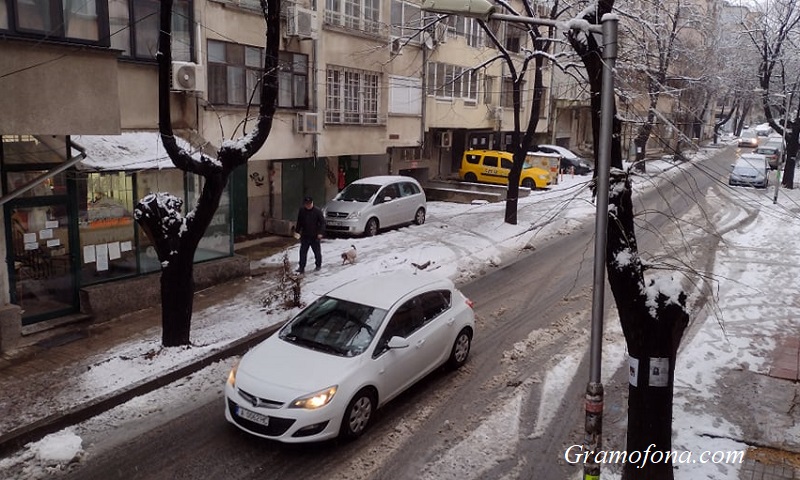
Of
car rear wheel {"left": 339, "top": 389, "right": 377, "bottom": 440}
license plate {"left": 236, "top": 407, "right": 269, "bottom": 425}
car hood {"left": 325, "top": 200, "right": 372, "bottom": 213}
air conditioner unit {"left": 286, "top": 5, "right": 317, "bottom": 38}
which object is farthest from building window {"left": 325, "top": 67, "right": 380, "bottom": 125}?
license plate {"left": 236, "top": 407, "right": 269, "bottom": 425}

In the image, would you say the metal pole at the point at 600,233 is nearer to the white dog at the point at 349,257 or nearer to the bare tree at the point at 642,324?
the bare tree at the point at 642,324

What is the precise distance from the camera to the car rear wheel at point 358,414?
7.49m

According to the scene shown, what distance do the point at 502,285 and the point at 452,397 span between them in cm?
634

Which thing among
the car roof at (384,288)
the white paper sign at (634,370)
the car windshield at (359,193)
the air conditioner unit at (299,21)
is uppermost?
the air conditioner unit at (299,21)

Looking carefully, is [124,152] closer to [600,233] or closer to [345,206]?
[345,206]

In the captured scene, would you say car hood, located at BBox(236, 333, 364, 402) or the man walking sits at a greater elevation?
the man walking

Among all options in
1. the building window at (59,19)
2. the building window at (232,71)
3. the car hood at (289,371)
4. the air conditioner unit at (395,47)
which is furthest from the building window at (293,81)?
the car hood at (289,371)

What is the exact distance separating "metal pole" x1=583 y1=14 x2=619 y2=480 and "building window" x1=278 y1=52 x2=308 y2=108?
13333mm

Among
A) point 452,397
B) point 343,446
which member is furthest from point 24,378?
point 452,397

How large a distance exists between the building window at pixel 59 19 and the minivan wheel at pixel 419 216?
1266 centimetres

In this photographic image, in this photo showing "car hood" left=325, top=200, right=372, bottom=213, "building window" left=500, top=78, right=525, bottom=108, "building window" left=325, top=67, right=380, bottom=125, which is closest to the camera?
"car hood" left=325, top=200, right=372, bottom=213

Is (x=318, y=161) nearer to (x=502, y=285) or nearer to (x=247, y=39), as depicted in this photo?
(x=247, y=39)

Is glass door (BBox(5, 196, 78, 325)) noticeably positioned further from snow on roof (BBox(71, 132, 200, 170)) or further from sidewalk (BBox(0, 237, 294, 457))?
snow on roof (BBox(71, 132, 200, 170))

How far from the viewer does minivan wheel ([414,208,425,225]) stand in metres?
21.5
